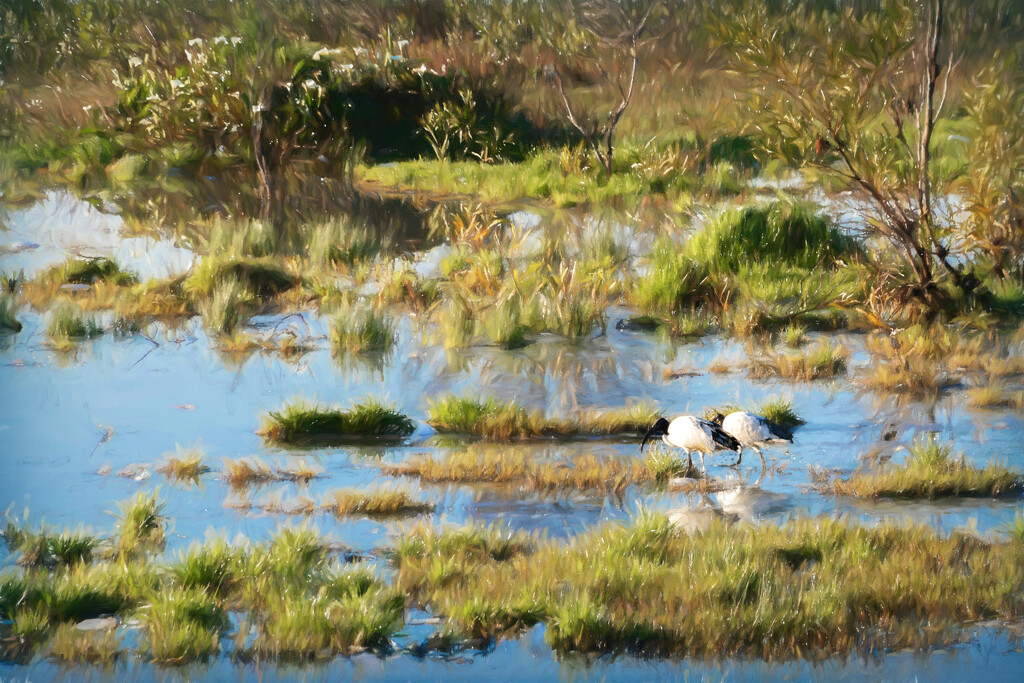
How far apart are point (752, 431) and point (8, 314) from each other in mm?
4268

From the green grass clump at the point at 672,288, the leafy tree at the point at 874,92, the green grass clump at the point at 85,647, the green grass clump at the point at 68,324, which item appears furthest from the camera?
the green grass clump at the point at 672,288

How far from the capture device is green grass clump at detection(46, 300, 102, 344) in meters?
6.99

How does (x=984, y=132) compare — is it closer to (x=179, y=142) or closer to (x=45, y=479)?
(x=45, y=479)

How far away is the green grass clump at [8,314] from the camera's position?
6.25 meters

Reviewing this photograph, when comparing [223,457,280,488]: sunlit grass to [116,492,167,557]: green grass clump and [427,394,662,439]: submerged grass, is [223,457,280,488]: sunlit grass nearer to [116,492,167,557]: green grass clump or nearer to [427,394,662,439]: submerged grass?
[116,492,167,557]: green grass clump

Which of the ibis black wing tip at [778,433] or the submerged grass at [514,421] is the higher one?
the ibis black wing tip at [778,433]

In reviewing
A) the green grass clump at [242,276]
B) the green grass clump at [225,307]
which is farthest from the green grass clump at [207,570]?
the green grass clump at [242,276]

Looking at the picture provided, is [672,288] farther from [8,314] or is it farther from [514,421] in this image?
[8,314]

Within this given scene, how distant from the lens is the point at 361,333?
7.31 metres

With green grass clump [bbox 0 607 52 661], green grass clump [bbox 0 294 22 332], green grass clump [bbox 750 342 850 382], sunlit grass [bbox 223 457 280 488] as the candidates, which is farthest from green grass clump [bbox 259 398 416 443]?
green grass clump [bbox 750 342 850 382]

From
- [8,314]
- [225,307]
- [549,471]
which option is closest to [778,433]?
[549,471]

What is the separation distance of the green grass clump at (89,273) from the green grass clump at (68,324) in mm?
293

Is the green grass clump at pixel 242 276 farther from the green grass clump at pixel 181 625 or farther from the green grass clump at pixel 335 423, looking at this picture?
the green grass clump at pixel 181 625

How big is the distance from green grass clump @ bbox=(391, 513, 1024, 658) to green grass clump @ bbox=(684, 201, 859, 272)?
13.5ft
